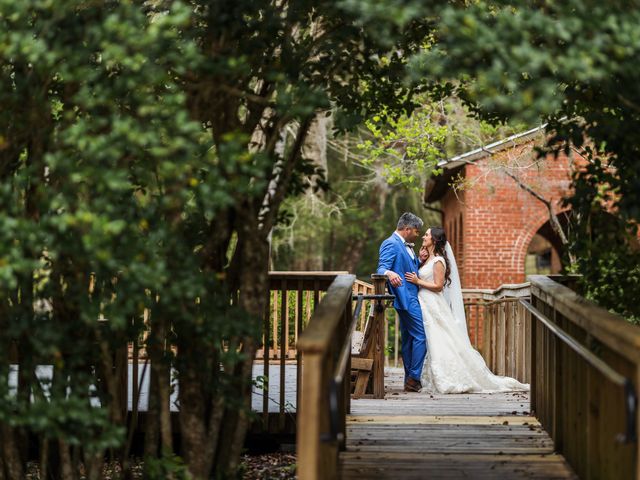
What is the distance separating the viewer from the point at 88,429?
5.51m

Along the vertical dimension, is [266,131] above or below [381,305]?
above

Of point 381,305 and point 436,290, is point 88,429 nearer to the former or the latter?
point 381,305

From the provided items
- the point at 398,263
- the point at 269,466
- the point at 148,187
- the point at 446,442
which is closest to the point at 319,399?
the point at 148,187

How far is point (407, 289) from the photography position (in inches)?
466

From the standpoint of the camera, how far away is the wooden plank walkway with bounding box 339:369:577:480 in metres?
6.97

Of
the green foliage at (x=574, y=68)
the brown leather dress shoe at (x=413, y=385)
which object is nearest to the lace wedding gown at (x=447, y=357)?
the brown leather dress shoe at (x=413, y=385)

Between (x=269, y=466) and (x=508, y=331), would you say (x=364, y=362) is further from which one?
(x=508, y=331)

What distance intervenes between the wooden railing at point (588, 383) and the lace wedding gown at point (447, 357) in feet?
11.0

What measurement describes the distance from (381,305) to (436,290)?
54.5 inches

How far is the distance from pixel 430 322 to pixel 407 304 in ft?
1.83

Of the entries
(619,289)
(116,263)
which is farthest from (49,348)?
(619,289)

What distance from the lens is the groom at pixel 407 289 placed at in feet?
38.1

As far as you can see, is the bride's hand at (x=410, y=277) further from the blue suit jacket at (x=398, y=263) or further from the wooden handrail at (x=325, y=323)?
the wooden handrail at (x=325, y=323)

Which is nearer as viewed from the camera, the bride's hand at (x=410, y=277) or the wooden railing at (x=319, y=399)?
the wooden railing at (x=319, y=399)
